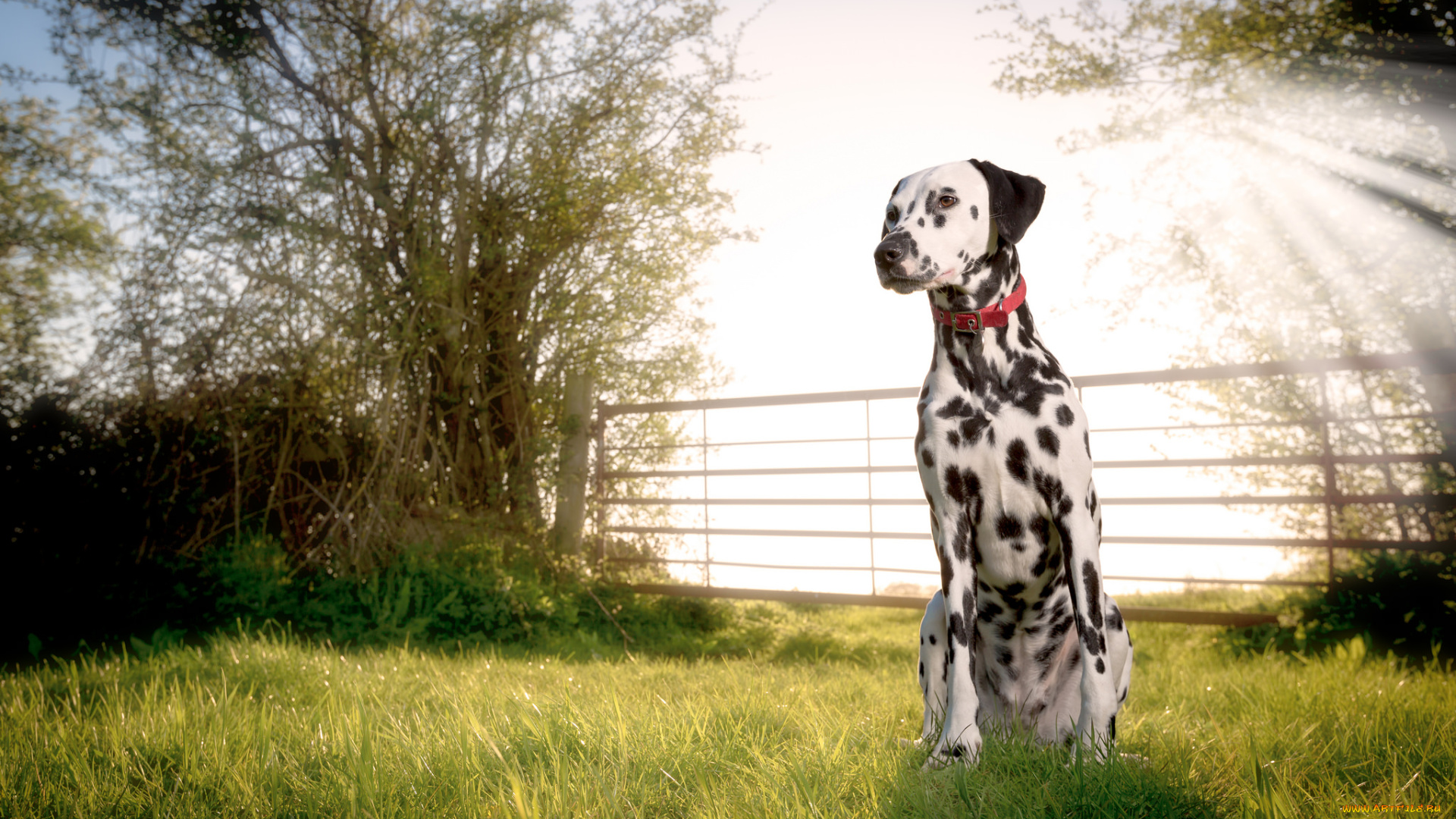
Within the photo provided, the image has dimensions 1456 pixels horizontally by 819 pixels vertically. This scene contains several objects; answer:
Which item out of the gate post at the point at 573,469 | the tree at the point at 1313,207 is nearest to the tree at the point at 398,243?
the gate post at the point at 573,469

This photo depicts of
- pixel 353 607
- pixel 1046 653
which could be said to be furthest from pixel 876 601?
pixel 353 607

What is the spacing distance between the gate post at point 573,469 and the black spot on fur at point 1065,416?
14.1ft

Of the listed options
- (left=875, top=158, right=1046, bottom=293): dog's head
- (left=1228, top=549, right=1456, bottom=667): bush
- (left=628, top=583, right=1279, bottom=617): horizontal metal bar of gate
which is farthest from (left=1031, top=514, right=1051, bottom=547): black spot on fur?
(left=1228, top=549, right=1456, bottom=667): bush

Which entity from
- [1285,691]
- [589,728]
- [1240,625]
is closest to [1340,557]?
[1240,625]

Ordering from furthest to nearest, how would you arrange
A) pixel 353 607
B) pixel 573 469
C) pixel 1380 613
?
1. pixel 573 469
2. pixel 353 607
3. pixel 1380 613

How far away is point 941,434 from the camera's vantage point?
2.01m

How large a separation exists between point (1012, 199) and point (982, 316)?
314mm

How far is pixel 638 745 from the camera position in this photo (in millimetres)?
2018

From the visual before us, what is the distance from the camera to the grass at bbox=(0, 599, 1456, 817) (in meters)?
1.69

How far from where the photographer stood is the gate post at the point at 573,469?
5.78 meters

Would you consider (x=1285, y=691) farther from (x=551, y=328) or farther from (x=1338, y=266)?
(x=551, y=328)

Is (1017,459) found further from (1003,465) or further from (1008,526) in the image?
(1008,526)

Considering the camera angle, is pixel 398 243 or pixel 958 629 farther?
pixel 398 243

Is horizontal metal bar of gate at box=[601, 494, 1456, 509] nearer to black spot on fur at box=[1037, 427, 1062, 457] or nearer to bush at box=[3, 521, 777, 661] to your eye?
bush at box=[3, 521, 777, 661]
